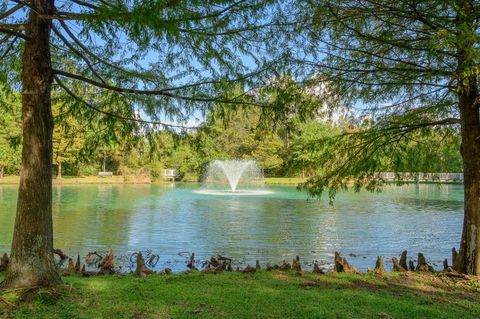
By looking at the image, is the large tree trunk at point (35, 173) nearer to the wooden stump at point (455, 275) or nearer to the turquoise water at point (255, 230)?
the turquoise water at point (255, 230)

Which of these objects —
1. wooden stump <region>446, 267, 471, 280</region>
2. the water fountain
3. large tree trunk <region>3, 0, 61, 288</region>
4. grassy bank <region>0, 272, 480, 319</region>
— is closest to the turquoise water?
wooden stump <region>446, 267, 471, 280</region>

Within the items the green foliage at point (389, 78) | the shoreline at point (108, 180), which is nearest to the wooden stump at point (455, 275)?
the green foliage at point (389, 78)

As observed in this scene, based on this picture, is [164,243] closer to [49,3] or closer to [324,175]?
[324,175]

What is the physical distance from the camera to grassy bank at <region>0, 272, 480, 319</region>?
4359 mm

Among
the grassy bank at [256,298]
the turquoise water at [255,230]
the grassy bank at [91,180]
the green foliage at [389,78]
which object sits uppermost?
the green foliage at [389,78]

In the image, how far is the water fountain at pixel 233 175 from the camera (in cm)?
3894

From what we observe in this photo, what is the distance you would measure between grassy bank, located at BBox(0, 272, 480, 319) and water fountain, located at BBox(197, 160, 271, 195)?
30069 millimetres

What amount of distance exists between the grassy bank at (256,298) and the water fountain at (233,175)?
1184 inches

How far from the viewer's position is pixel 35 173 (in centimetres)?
468

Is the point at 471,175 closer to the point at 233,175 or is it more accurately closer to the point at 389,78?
the point at 389,78

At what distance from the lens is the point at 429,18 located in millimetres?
5453

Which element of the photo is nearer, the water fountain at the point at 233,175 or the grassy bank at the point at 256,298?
the grassy bank at the point at 256,298

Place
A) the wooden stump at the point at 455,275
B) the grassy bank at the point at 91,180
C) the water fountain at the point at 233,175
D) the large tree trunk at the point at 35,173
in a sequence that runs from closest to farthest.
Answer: the large tree trunk at the point at 35,173, the wooden stump at the point at 455,275, the water fountain at the point at 233,175, the grassy bank at the point at 91,180

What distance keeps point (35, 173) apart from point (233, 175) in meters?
34.8
